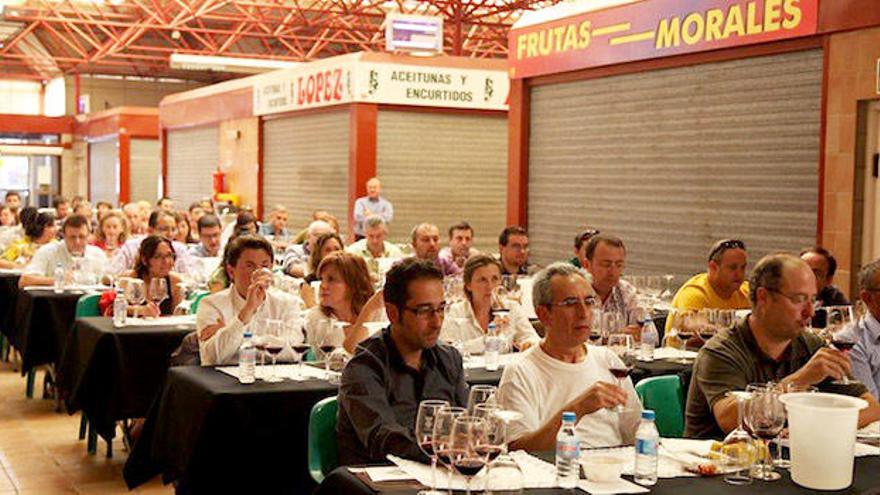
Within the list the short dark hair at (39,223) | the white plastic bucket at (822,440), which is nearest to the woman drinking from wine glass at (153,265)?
the short dark hair at (39,223)

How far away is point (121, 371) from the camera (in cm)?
738

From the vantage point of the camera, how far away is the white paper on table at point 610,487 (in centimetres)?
345

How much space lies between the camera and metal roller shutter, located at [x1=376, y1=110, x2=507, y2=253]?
55.4 ft

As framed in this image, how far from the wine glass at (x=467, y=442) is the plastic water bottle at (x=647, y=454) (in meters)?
0.61

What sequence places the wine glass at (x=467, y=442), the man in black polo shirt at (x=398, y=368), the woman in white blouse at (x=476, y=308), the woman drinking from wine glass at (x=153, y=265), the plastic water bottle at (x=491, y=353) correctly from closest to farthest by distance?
1. the wine glass at (x=467, y=442)
2. the man in black polo shirt at (x=398, y=368)
3. the plastic water bottle at (x=491, y=353)
4. the woman in white blouse at (x=476, y=308)
5. the woman drinking from wine glass at (x=153, y=265)

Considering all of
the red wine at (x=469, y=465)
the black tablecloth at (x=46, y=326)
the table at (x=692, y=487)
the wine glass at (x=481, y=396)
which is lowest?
the black tablecloth at (x=46, y=326)

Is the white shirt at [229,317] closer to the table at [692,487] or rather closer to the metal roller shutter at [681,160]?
the table at [692,487]

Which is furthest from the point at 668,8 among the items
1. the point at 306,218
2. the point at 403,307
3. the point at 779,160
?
the point at 306,218

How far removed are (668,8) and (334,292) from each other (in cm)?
591

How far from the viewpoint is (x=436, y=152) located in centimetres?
1711

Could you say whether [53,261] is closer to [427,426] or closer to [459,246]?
[459,246]

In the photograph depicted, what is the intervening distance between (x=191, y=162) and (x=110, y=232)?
43.4ft

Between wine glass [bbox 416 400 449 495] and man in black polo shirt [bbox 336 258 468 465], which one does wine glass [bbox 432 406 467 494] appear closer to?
wine glass [bbox 416 400 449 495]

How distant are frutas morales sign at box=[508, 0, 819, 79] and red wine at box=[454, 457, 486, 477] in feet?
23.0
